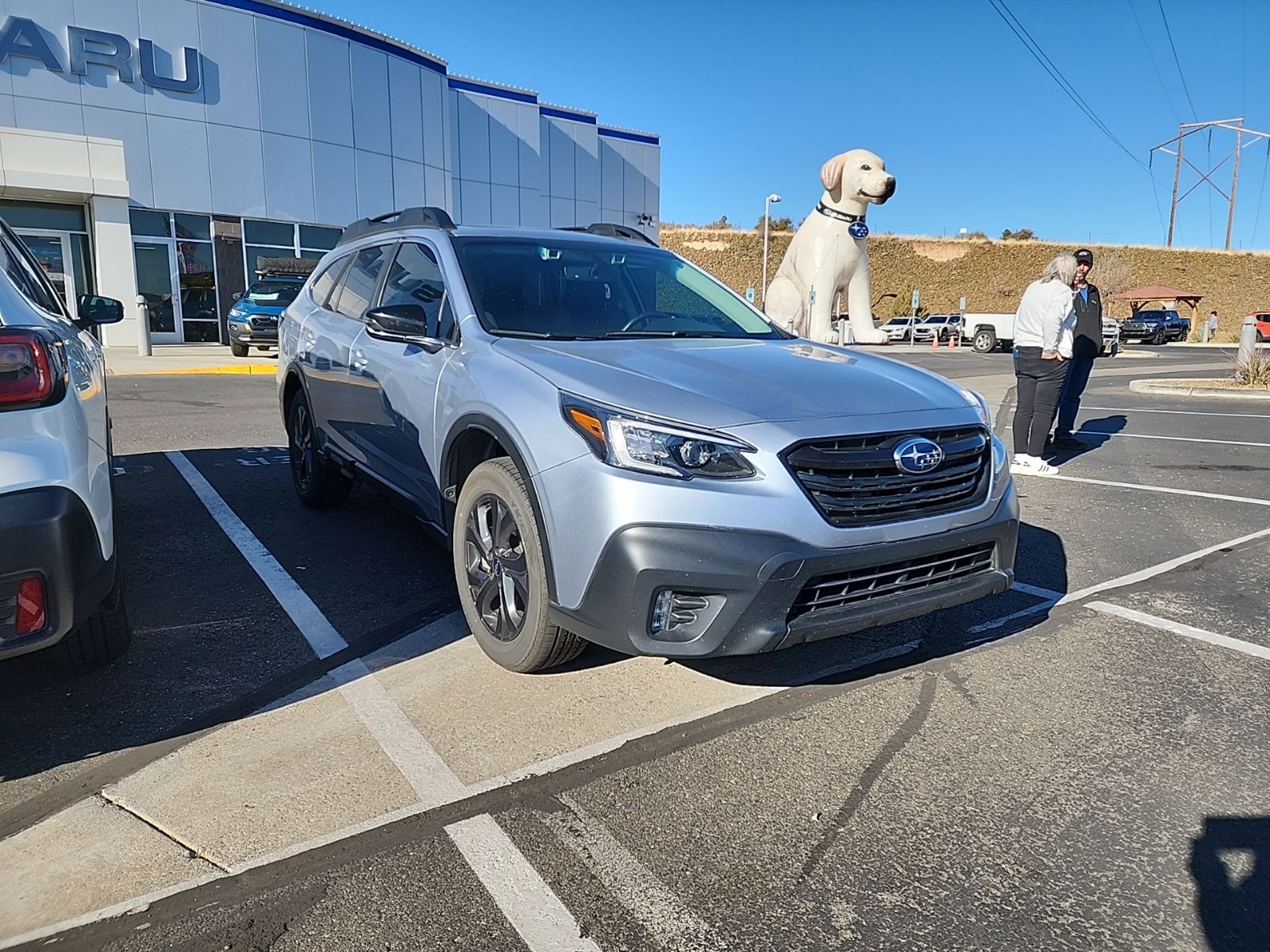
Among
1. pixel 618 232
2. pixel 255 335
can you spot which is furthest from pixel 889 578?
pixel 255 335

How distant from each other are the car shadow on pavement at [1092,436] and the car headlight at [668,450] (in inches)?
262

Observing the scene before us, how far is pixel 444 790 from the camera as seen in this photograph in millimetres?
2648

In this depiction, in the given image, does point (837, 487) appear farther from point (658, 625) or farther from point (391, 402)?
point (391, 402)

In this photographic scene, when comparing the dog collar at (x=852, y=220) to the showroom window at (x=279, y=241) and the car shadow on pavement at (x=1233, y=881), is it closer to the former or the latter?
the showroom window at (x=279, y=241)

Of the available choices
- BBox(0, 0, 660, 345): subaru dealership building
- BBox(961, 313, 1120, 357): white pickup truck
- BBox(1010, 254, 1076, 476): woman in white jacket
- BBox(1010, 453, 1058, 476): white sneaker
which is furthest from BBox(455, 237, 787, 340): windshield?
BBox(961, 313, 1120, 357): white pickup truck

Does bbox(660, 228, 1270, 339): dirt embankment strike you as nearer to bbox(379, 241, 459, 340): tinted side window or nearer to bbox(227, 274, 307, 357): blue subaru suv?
bbox(227, 274, 307, 357): blue subaru suv

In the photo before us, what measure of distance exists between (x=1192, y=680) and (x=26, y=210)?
25463 mm

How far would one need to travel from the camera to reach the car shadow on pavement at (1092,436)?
874 centimetres

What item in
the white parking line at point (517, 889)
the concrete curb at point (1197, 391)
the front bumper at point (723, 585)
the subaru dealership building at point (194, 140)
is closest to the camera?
the white parking line at point (517, 889)

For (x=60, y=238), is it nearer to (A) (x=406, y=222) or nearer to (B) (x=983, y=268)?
(A) (x=406, y=222)

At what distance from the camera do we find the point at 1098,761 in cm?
287

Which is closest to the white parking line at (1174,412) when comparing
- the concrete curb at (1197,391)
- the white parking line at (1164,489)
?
the concrete curb at (1197,391)

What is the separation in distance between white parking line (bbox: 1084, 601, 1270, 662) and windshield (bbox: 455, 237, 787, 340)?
80.8 inches

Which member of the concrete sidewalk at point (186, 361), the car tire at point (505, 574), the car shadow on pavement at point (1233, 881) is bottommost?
the car shadow on pavement at point (1233, 881)
